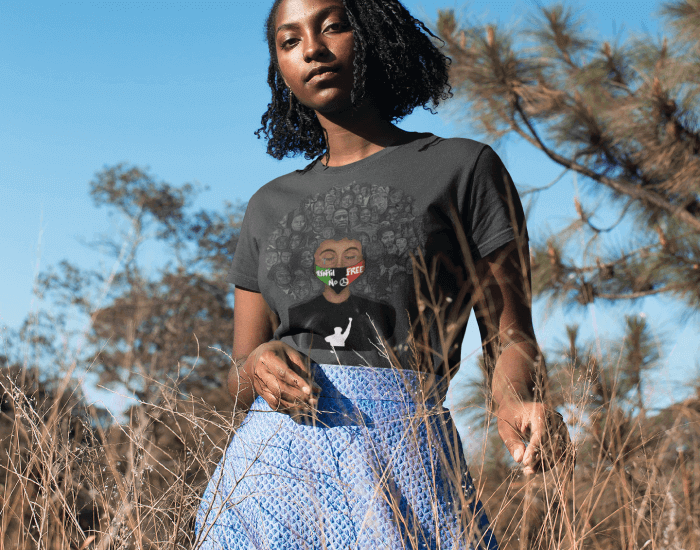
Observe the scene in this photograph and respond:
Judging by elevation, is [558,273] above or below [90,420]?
above

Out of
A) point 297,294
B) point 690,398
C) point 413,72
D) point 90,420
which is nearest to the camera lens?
point 297,294

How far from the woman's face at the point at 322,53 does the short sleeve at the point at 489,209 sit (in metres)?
0.26

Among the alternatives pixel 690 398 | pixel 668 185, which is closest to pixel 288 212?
pixel 690 398

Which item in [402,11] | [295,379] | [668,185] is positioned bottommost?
[295,379]

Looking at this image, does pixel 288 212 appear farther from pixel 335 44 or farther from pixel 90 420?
pixel 90 420

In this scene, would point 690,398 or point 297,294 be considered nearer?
point 297,294

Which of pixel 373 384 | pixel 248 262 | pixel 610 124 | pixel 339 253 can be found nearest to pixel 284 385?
pixel 373 384

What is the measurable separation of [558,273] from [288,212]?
3.65m

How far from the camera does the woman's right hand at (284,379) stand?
31.7 inches

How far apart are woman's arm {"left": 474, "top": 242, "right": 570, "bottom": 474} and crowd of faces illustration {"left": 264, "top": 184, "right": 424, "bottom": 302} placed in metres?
0.12

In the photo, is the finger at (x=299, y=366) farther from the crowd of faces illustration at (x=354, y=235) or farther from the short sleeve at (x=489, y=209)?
the short sleeve at (x=489, y=209)

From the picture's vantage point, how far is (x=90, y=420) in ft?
3.56

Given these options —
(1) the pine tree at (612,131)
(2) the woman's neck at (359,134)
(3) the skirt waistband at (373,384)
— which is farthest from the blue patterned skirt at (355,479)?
(1) the pine tree at (612,131)

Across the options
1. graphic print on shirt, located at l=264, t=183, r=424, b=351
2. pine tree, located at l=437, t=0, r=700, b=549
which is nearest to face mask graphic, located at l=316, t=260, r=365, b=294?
graphic print on shirt, located at l=264, t=183, r=424, b=351
